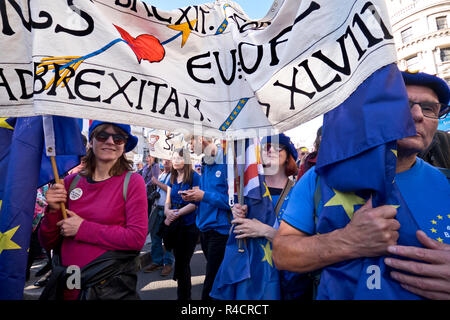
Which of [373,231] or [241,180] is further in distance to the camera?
[241,180]

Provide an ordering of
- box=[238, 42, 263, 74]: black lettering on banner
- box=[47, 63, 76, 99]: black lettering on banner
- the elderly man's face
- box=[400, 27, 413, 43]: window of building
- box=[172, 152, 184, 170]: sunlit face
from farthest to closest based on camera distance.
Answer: box=[400, 27, 413, 43]: window of building, box=[172, 152, 184, 170]: sunlit face, box=[238, 42, 263, 74]: black lettering on banner, box=[47, 63, 76, 99]: black lettering on banner, the elderly man's face

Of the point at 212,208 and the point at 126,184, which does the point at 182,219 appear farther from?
the point at 126,184

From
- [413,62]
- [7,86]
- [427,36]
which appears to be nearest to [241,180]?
[7,86]

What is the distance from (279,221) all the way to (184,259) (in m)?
1.94

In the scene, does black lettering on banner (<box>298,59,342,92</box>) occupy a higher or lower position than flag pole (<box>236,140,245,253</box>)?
higher

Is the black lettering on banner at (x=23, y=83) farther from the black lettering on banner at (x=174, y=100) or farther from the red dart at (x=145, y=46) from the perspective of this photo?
the black lettering on banner at (x=174, y=100)

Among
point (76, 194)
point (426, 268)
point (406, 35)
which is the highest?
point (406, 35)

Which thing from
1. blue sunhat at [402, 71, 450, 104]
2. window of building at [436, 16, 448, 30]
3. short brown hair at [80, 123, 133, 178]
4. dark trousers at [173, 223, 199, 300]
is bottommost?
dark trousers at [173, 223, 199, 300]

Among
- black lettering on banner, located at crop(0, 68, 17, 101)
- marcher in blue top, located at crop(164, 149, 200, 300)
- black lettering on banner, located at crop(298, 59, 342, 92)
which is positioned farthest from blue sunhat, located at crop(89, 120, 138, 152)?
black lettering on banner, located at crop(298, 59, 342, 92)

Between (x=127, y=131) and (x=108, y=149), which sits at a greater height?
(x=127, y=131)

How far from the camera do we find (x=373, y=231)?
1032 millimetres

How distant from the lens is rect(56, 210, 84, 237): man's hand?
5.56ft

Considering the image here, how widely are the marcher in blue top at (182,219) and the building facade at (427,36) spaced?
29.6 meters

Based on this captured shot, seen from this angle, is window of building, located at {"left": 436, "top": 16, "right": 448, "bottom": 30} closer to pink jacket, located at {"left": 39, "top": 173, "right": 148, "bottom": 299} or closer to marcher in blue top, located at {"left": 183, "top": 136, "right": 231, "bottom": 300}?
marcher in blue top, located at {"left": 183, "top": 136, "right": 231, "bottom": 300}
